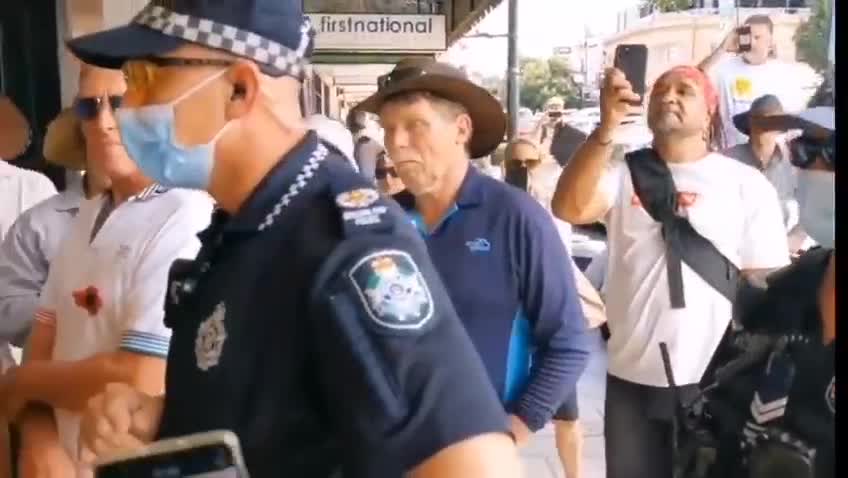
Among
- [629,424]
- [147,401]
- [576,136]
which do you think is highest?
[576,136]

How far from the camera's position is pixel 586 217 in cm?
151

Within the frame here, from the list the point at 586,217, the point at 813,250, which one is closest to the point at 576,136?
the point at 586,217

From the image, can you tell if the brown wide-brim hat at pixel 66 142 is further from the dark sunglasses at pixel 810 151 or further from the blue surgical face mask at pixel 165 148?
the dark sunglasses at pixel 810 151

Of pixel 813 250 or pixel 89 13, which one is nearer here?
pixel 813 250

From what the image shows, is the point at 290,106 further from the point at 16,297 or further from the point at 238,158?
the point at 16,297

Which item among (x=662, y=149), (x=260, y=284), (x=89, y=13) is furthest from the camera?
(x=89, y=13)

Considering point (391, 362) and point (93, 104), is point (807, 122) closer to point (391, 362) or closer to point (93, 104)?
point (391, 362)

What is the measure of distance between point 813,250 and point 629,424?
1.21 feet

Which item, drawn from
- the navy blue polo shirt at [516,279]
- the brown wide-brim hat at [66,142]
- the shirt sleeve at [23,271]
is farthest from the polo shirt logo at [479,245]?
the shirt sleeve at [23,271]

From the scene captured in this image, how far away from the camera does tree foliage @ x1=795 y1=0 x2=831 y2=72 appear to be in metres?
1.25

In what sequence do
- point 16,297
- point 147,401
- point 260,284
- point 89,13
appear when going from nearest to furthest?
point 260,284, point 147,401, point 16,297, point 89,13

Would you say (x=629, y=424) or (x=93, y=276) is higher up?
(x=93, y=276)

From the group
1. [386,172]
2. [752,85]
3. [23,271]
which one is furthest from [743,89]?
[23,271]

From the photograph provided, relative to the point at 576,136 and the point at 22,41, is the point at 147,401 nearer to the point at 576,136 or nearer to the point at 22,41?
the point at 576,136
